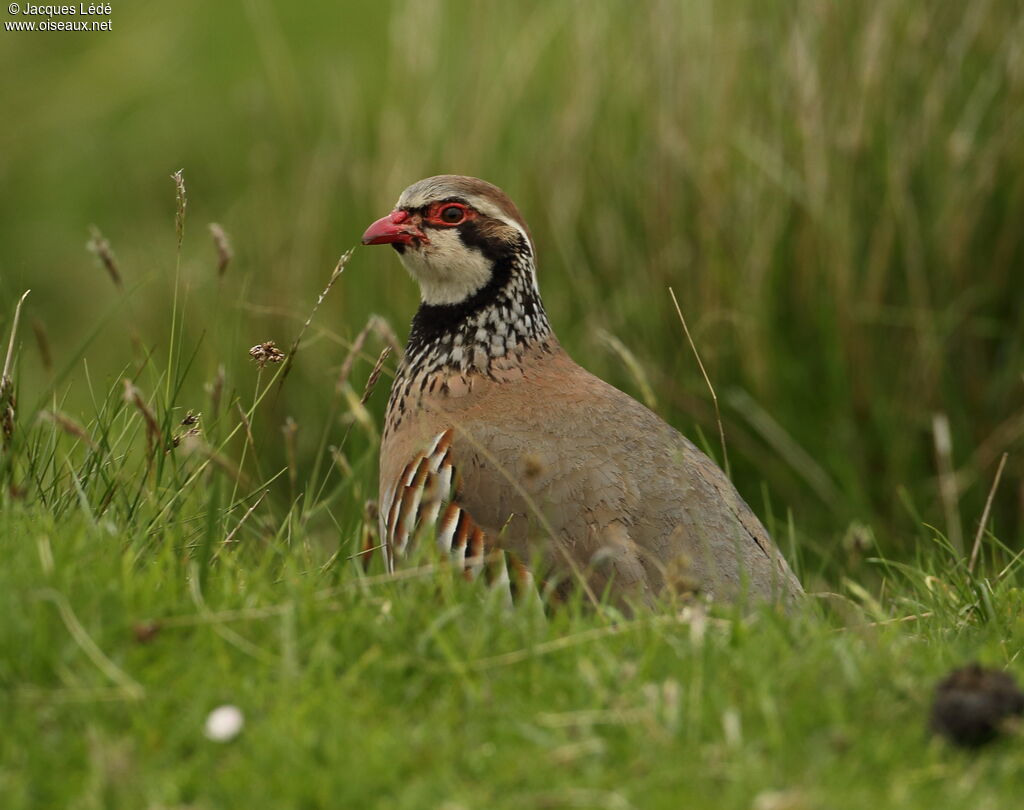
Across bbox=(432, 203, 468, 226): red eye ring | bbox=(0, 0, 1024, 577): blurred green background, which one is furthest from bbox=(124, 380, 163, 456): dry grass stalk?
bbox=(0, 0, 1024, 577): blurred green background

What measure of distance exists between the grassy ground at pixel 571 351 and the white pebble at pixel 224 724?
0.07 ft

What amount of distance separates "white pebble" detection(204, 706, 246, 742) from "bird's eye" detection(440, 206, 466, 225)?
265 cm

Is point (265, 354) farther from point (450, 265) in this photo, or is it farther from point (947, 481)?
point (947, 481)

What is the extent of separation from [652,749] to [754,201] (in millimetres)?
4913

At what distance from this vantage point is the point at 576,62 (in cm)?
797

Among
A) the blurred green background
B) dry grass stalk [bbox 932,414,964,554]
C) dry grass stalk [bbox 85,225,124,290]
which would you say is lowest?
dry grass stalk [bbox 932,414,964,554]

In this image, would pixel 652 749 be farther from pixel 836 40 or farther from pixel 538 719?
pixel 836 40

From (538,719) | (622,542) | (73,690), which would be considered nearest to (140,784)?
(73,690)

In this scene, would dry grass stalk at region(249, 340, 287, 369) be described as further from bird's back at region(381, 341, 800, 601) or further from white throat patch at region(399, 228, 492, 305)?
white throat patch at region(399, 228, 492, 305)

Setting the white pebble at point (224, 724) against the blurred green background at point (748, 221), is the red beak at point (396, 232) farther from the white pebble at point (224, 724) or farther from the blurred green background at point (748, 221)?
the white pebble at point (224, 724)

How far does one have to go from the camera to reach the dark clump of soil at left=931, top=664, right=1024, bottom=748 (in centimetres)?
281

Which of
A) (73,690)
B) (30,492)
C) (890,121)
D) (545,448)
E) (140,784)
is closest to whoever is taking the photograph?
(140,784)

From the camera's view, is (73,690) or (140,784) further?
(73,690)

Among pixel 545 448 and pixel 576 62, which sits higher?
pixel 576 62
